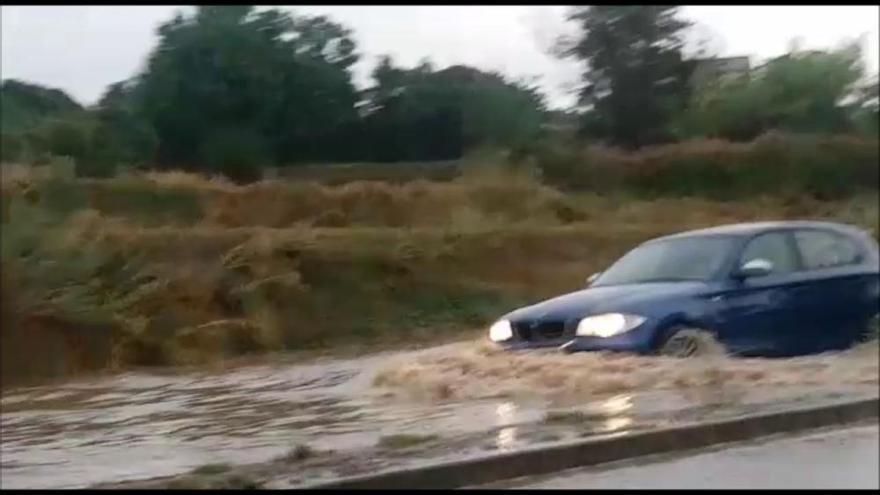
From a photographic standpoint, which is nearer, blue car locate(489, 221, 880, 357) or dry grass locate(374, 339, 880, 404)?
Result: dry grass locate(374, 339, 880, 404)

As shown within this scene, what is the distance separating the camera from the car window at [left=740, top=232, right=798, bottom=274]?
7484 mm

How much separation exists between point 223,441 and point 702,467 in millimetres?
2100

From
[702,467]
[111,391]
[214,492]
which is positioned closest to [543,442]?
[702,467]

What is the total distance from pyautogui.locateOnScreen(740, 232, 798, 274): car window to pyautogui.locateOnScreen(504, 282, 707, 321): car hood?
40cm

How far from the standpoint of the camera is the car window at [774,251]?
7484 millimetres

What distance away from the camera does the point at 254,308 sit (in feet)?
21.8

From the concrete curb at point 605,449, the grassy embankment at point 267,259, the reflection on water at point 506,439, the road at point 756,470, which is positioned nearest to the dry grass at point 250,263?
the grassy embankment at point 267,259

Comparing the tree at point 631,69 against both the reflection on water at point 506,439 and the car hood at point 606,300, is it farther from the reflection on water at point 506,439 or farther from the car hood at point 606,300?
the reflection on water at point 506,439

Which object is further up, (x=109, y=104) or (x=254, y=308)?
(x=109, y=104)

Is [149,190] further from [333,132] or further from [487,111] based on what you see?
[487,111]

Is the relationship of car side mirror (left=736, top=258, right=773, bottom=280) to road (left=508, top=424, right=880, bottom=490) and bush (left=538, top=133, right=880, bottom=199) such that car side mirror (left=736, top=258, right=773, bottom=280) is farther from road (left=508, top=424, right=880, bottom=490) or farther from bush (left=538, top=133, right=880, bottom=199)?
road (left=508, top=424, right=880, bottom=490)

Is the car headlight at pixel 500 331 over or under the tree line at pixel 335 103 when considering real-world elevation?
under

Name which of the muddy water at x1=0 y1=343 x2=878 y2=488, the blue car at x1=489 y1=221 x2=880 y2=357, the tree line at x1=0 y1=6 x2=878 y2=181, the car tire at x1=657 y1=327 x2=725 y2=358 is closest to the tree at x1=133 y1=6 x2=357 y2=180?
the tree line at x1=0 y1=6 x2=878 y2=181

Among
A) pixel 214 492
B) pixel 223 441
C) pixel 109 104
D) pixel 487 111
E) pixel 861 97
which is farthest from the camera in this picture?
pixel 861 97
